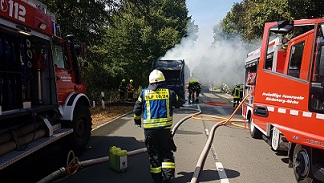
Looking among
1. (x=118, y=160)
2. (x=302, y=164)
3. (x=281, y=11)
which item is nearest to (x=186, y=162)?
(x=118, y=160)

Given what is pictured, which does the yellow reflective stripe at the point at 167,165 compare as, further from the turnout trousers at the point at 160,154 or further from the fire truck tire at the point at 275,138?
the fire truck tire at the point at 275,138

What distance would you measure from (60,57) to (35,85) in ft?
3.12

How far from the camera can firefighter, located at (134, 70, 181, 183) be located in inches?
160

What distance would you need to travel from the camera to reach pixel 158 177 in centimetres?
409

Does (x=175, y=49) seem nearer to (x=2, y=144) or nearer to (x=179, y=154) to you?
(x=179, y=154)

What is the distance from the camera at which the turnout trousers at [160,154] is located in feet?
13.2

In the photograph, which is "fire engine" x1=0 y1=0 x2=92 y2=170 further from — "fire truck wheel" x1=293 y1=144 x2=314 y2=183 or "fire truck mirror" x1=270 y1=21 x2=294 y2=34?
"fire truck wheel" x1=293 y1=144 x2=314 y2=183

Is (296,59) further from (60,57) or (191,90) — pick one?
(191,90)

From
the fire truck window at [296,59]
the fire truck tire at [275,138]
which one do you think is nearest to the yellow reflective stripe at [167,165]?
the fire truck tire at [275,138]

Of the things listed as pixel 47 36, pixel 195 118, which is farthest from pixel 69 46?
pixel 195 118

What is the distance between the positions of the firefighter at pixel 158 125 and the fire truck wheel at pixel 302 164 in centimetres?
187

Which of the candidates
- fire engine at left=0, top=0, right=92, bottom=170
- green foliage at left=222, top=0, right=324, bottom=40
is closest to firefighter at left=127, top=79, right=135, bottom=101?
green foliage at left=222, top=0, right=324, bottom=40

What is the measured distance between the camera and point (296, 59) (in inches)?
174

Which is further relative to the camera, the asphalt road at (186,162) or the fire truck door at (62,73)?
the fire truck door at (62,73)
